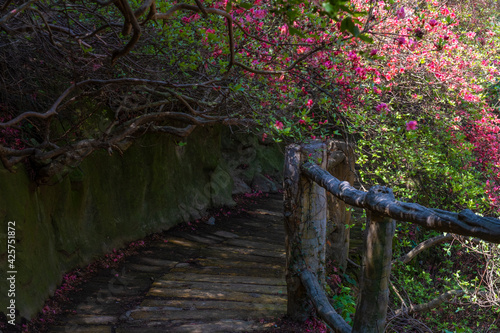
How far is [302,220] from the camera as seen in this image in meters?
3.69

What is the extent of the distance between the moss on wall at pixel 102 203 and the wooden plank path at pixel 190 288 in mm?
410

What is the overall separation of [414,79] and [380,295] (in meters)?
4.59

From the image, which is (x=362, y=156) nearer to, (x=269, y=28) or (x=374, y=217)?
(x=269, y=28)

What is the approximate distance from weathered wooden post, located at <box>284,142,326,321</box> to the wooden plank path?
46 cm

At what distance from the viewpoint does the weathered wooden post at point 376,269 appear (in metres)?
2.36

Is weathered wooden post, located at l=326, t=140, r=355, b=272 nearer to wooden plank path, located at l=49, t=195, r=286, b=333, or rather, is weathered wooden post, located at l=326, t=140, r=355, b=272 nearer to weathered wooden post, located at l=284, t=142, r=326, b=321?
wooden plank path, located at l=49, t=195, r=286, b=333

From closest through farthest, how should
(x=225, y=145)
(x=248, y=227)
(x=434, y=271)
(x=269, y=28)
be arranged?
1. (x=269, y=28)
2. (x=434, y=271)
3. (x=248, y=227)
4. (x=225, y=145)

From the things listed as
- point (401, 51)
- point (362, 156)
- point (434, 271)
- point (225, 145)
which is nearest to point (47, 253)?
point (362, 156)

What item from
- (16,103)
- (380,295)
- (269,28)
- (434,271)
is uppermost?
(269,28)

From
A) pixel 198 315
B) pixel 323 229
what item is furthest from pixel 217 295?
pixel 323 229

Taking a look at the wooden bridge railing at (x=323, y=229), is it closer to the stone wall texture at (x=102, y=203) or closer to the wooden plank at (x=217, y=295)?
the wooden plank at (x=217, y=295)

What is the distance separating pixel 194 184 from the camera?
340 inches

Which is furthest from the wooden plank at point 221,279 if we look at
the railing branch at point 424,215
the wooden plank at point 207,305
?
the railing branch at point 424,215

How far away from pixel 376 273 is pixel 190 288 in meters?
3.10
